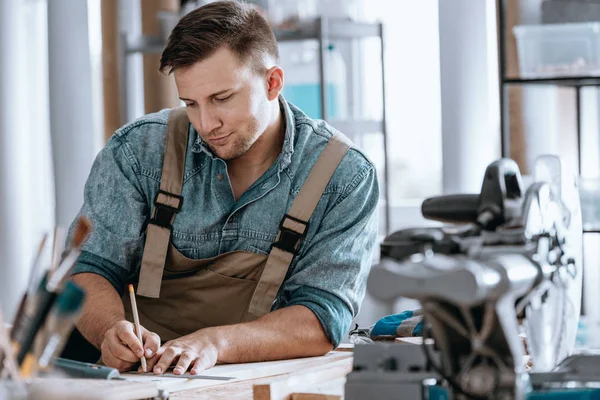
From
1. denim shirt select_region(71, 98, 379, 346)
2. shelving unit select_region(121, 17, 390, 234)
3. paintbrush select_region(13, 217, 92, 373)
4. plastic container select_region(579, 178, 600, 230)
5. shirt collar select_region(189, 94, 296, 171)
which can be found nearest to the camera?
paintbrush select_region(13, 217, 92, 373)

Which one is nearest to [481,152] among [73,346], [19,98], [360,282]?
[360,282]

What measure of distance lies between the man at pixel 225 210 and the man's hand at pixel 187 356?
0.49ft

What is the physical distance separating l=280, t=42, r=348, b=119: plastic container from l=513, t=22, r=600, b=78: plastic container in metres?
1.19

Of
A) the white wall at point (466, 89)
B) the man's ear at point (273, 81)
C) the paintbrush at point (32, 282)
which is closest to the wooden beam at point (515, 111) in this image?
the white wall at point (466, 89)

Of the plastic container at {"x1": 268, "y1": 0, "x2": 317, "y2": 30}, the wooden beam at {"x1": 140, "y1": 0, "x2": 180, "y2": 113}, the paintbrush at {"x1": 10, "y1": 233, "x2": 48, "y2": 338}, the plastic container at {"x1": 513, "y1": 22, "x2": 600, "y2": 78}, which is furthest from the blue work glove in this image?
the wooden beam at {"x1": 140, "y1": 0, "x2": 180, "y2": 113}

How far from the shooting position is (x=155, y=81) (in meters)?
4.34

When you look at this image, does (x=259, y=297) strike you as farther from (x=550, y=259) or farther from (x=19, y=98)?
(x=19, y=98)

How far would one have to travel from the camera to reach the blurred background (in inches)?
124

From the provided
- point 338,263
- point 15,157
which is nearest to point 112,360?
point 338,263

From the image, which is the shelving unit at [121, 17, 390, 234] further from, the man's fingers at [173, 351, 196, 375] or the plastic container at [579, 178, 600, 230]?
the man's fingers at [173, 351, 196, 375]

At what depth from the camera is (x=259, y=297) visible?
1.99 metres

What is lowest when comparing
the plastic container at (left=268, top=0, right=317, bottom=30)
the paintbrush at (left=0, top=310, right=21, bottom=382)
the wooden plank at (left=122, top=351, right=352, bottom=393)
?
the wooden plank at (left=122, top=351, right=352, bottom=393)

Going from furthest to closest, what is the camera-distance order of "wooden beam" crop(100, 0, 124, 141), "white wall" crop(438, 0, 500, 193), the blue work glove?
"wooden beam" crop(100, 0, 124, 141) → "white wall" crop(438, 0, 500, 193) → the blue work glove

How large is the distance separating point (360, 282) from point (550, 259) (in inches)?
34.0
